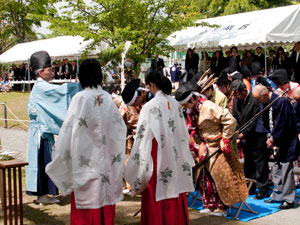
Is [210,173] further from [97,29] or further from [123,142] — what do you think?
[97,29]

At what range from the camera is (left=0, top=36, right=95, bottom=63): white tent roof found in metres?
24.8

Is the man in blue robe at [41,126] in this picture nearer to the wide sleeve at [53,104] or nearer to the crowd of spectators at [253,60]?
the wide sleeve at [53,104]

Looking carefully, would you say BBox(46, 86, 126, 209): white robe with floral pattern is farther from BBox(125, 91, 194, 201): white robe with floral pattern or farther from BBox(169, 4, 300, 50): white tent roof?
BBox(169, 4, 300, 50): white tent roof

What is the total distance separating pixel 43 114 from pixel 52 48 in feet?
73.1

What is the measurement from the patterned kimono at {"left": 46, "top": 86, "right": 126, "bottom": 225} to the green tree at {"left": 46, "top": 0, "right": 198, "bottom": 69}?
848 cm

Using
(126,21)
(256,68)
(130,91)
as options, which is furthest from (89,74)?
(126,21)

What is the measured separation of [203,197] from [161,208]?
1.12 metres

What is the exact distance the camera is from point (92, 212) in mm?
4027

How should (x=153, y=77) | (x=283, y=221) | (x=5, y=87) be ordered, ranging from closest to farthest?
(x=153, y=77) < (x=283, y=221) < (x=5, y=87)

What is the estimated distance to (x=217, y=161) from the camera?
16.9 ft

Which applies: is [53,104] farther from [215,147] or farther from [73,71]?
[73,71]

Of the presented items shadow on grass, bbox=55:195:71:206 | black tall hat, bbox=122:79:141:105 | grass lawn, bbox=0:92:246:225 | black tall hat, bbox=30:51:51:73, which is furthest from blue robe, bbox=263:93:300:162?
black tall hat, bbox=30:51:51:73

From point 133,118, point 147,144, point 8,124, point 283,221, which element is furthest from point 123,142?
point 8,124

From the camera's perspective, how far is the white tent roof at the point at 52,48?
81.4 ft
